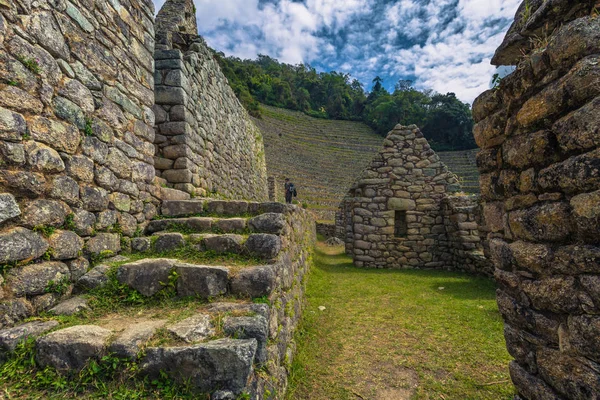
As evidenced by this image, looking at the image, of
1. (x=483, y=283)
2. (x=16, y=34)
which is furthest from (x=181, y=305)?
(x=483, y=283)

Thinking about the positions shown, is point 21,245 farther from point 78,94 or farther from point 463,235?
point 463,235

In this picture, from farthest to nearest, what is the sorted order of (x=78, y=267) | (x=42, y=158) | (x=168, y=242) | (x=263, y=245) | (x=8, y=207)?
(x=168, y=242) < (x=263, y=245) < (x=78, y=267) < (x=42, y=158) < (x=8, y=207)

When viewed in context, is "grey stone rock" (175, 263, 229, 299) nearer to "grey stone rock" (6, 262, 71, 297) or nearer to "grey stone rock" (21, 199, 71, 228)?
"grey stone rock" (6, 262, 71, 297)

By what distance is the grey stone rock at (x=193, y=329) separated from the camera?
194 centimetres

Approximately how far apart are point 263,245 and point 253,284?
502mm

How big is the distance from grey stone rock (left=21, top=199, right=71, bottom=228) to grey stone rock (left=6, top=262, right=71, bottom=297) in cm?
31

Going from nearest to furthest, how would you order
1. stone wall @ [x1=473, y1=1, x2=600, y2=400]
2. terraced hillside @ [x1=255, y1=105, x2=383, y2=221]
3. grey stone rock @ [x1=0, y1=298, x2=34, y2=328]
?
stone wall @ [x1=473, y1=1, x2=600, y2=400] < grey stone rock @ [x1=0, y1=298, x2=34, y2=328] < terraced hillside @ [x1=255, y1=105, x2=383, y2=221]

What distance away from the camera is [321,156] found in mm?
44906

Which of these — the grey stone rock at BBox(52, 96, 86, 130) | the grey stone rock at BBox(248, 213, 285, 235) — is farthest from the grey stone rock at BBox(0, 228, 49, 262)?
the grey stone rock at BBox(248, 213, 285, 235)

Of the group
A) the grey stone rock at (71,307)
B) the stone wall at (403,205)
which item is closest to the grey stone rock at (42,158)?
the grey stone rock at (71,307)

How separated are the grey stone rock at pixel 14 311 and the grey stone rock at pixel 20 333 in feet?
0.22

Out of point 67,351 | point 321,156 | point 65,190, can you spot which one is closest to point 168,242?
point 65,190

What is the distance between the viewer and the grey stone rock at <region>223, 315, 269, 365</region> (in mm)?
2019

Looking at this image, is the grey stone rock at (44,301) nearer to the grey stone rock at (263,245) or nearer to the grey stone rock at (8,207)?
the grey stone rock at (8,207)
